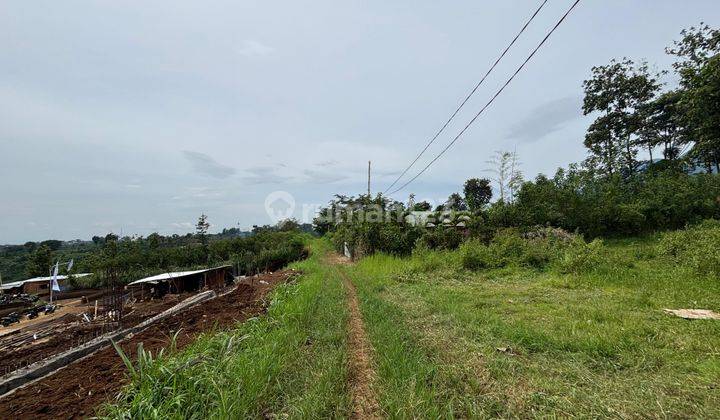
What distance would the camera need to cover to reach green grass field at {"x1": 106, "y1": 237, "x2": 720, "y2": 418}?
274cm

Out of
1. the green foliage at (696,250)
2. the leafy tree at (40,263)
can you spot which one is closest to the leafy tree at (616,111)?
the green foliage at (696,250)

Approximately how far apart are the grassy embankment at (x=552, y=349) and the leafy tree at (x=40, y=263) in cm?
3791

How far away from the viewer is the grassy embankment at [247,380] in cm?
273

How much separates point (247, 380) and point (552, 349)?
144 inches

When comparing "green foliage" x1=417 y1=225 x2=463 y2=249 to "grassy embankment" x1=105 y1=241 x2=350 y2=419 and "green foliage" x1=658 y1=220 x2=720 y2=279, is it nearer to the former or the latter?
"green foliage" x1=658 y1=220 x2=720 y2=279

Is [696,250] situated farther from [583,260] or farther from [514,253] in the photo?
[514,253]

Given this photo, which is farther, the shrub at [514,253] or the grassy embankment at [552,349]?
the shrub at [514,253]

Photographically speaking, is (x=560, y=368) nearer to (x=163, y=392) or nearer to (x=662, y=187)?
(x=163, y=392)

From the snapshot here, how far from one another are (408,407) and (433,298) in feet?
14.3

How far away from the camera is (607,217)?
15867mm

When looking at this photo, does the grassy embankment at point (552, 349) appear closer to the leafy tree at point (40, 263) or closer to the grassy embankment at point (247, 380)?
the grassy embankment at point (247, 380)

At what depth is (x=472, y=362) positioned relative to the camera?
3654mm

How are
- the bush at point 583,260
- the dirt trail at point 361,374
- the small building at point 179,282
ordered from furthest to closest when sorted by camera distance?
the small building at point 179,282, the bush at point 583,260, the dirt trail at point 361,374

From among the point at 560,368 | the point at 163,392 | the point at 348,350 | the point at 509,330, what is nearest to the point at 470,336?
the point at 509,330
